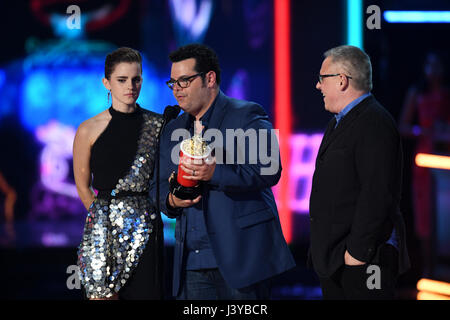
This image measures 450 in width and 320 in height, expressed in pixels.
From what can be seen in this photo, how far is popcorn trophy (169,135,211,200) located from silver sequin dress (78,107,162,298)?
312 mm

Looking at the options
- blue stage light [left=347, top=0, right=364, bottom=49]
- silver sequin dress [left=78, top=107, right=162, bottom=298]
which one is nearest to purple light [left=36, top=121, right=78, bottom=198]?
blue stage light [left=347, top=0, right=364, bottom=49]

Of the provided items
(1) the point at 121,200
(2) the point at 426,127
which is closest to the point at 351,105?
(1) the point at 121,200

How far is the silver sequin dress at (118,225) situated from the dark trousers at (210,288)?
28 cm

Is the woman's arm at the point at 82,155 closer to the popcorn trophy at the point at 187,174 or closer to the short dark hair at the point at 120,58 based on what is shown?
the short dark hair at the point at 120,58

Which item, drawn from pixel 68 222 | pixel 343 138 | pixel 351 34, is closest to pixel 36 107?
pixel 68 222

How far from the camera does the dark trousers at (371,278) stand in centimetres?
289

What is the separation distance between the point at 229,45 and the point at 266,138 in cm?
440

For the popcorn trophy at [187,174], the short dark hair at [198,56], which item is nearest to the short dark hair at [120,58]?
the short dark hair at [198,56]

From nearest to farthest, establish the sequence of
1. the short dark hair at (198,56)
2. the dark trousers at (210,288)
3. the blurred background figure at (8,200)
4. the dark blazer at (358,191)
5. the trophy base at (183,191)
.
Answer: the dark blazer at (358,191) < the trophy base at (183,191) < the dark trousers at (210,288) < the short dark hair at (198,56) < the blurred background figure at (8,200)

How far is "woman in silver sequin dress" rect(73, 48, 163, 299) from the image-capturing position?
3312 millimetres

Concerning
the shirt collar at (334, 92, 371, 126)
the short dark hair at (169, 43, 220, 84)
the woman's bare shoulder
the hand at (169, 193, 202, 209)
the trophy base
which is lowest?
the hand at (169, 193, 202, 209)

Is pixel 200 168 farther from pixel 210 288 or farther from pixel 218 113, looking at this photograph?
pixel 210 288

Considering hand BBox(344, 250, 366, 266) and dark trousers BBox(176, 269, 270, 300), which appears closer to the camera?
hand BBox(344, 250, 366, 266)

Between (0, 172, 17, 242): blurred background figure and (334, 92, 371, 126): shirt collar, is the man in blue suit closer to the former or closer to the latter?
(334, 92, 371, 126): shirt collar
